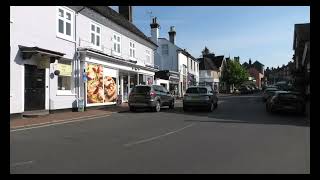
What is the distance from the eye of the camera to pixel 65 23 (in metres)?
22.4

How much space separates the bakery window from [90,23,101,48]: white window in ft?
11.9

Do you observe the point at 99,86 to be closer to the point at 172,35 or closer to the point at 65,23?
the point at 65,23

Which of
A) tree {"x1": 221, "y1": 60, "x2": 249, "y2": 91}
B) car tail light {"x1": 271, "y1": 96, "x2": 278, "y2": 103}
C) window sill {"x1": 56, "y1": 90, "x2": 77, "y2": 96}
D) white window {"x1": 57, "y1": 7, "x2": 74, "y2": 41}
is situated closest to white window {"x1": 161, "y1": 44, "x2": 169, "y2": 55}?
white window {"x1": 57, "y1": 7, "x2": 74, "y2": 41}

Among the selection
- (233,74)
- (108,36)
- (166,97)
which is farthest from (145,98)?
(233,74)

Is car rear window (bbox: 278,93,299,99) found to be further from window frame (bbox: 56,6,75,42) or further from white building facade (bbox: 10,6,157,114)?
window frame (bbox: 56,6,75,42)

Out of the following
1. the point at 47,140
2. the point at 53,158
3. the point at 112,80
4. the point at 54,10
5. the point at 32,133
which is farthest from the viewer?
the point at 112,80

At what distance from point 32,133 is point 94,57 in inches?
515

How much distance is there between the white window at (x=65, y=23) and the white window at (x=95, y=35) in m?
3.02

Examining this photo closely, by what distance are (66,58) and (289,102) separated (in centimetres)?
1299

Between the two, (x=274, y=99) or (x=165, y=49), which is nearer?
(x=274, y=99)

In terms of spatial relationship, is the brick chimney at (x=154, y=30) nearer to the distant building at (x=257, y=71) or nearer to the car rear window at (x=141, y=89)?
the car rear window at (x=141, y=89)
